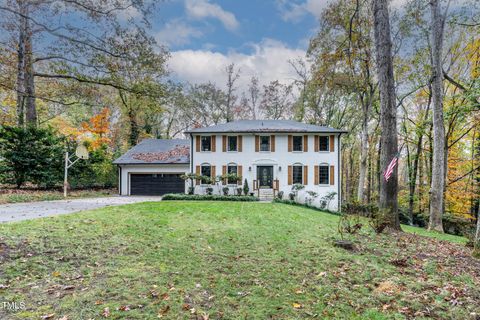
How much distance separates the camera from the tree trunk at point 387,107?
6.91 m

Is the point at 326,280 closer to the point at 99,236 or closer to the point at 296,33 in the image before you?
the point at 99,236

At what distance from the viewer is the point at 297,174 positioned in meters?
17.2

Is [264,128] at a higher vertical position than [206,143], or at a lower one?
higher

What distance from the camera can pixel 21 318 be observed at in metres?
2.43

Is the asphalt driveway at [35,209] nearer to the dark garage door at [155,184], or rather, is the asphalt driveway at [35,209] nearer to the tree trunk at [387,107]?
the dark garage door at [155,184]

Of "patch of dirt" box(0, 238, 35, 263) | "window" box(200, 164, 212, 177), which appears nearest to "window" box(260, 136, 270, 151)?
"window" box(200, 164, 212, 177)

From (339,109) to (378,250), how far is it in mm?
20486

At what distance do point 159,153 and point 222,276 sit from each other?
55.7 feet

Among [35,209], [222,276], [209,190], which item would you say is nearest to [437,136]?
[222,276]

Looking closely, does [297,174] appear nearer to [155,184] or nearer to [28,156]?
[155,184]

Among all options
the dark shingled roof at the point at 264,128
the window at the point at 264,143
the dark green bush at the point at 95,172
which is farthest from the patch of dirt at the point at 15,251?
the dark green bush at the point at 95,172

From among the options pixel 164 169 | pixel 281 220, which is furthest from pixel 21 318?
pixel 164 169

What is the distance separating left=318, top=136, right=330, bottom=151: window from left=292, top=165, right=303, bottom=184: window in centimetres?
201

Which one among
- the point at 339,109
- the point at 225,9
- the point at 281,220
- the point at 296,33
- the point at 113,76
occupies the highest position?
the point at 296,33
